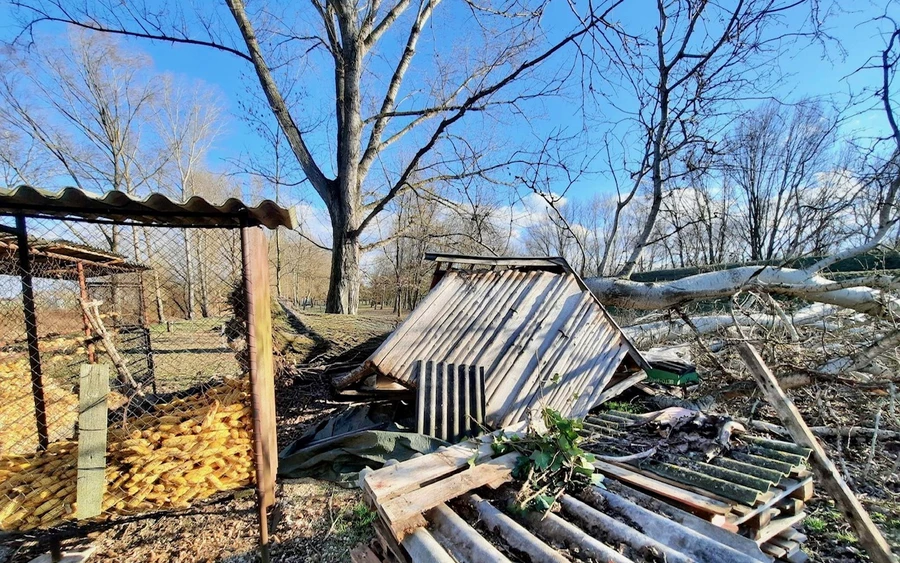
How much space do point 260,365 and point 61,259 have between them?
5.97m

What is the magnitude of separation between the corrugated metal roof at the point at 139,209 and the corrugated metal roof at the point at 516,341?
7.65 ft

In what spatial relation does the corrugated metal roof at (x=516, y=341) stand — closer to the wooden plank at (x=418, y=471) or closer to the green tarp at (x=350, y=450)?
the green tarp at (x=350, y=450)

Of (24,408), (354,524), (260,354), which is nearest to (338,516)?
(354,524)

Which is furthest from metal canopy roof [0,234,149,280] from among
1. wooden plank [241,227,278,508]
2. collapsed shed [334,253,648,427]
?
collapsed shed [334,253,648,427]

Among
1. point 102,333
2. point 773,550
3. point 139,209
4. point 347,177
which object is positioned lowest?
point 773,550

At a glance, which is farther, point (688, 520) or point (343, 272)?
point (343, 272)

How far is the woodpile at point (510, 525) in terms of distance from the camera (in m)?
1.92

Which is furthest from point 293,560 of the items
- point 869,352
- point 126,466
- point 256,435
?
point 869,352

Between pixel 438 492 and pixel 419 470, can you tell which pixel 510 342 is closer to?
pixel 419 470

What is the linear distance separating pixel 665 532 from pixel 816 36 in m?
7.42

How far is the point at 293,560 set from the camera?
3.14m

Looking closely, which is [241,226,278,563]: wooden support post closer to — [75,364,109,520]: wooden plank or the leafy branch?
[75,364,109,520]: wooden plank

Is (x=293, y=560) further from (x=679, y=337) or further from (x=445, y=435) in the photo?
(x=679, y=337)

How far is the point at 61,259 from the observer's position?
641 centimetres
